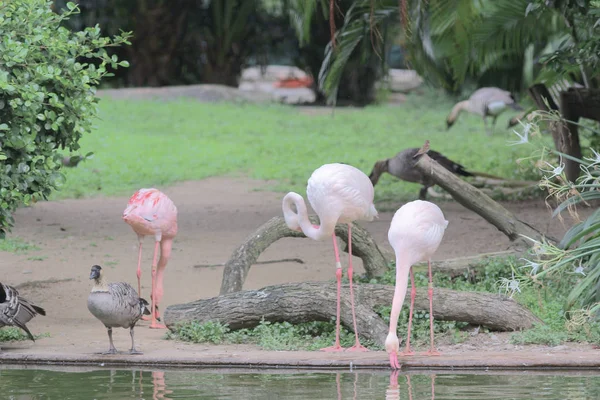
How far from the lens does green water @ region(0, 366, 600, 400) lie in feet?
19.1

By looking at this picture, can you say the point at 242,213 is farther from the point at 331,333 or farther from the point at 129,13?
the point at 129,13

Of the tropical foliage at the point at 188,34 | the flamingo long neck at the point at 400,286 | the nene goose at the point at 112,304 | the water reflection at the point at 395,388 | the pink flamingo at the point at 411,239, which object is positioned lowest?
the water reflection at the point at 395,388

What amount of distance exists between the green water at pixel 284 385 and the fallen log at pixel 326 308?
90cm

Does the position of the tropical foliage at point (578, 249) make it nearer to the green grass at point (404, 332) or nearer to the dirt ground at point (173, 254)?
the green grass at point (404, 332)

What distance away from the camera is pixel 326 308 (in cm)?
741


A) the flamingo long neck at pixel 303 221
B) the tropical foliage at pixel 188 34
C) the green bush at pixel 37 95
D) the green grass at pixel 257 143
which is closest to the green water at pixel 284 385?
the flamingo long neck at pixel 303 221

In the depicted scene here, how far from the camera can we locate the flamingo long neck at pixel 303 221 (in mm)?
7449

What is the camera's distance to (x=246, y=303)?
745 cm

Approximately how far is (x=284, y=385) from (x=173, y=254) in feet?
15.4

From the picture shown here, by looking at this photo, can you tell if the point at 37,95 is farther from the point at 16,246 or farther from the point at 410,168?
the point at 410,168

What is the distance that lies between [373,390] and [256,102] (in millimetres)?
19563

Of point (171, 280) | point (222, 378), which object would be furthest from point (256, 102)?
point (222, 378)

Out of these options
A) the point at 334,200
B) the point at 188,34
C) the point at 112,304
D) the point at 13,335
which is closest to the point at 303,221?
the point at 334,200

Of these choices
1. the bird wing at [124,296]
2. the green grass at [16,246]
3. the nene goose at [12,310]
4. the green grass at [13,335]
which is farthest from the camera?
the green grass at [16,246]
